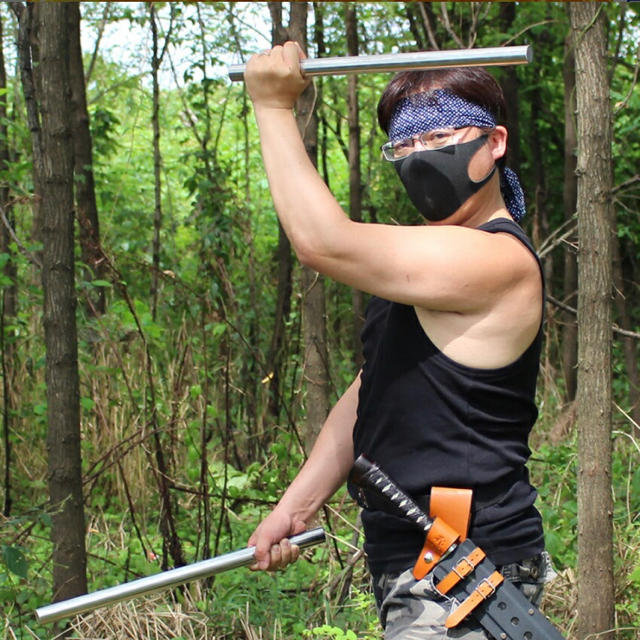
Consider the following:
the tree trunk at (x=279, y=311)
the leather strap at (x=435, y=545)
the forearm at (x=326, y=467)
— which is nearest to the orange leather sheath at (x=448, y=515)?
the leather strap at (x=435, y=545)

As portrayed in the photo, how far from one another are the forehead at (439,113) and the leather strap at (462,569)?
0.91 metres

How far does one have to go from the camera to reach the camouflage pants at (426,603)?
1.98 metres

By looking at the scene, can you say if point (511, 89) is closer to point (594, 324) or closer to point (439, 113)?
point (594, 324)

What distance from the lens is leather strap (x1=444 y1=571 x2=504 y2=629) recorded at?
1.94 metres

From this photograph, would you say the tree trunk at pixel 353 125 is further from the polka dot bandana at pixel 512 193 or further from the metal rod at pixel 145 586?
the metal rod at pixel 145 586

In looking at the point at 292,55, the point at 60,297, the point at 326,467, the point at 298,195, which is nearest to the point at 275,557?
the point at 326,467

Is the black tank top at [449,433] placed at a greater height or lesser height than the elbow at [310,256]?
lesser

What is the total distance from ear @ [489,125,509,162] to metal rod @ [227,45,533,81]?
26 cm

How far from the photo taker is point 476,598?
1.95m

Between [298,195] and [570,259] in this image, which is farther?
[570,259]

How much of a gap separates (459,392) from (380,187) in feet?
29.3

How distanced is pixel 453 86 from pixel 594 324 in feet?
5.54

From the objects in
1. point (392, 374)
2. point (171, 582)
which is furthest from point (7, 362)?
point (392, 374)

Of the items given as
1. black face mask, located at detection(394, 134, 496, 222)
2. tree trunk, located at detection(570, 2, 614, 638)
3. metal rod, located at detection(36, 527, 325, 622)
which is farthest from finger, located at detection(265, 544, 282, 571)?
tree trunk, located at detection(570, 2, 614, 638)
